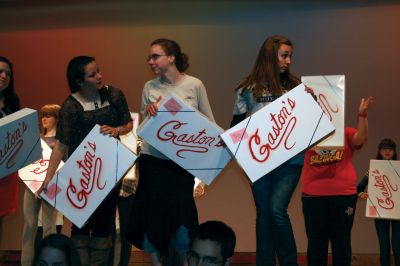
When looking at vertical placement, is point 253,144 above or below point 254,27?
below

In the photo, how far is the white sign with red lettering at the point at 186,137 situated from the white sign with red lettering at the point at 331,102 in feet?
2.04

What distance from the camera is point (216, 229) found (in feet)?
8.41

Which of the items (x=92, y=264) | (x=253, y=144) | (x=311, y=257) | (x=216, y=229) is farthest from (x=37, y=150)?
(x=311, y=257)

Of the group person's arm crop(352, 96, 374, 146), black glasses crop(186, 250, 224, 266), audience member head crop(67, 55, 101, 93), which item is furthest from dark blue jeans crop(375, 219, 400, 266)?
black glasses crop(186, 250, 224, 266)

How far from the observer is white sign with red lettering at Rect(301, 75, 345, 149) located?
3.69 metres

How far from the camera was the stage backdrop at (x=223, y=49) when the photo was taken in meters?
6.58

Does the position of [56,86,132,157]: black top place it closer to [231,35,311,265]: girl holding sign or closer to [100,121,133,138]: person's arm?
[100,121,133,138]: person's arm

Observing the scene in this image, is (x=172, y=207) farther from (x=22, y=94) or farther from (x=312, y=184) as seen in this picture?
(x=22, y=94)

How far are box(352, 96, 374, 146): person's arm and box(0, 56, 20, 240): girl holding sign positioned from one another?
210cm

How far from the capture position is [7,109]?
3779 millimetres

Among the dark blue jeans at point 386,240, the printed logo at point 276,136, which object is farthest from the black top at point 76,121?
the dark blue jeans at point 386,240

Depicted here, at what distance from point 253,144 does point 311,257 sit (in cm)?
127

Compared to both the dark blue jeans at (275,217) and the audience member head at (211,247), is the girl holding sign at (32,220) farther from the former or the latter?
the audience member head at (211,247)

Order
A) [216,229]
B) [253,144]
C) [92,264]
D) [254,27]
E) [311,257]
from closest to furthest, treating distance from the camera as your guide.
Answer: [216,229]
[253,144]
[92,264]
[311,257]
[254,27]
